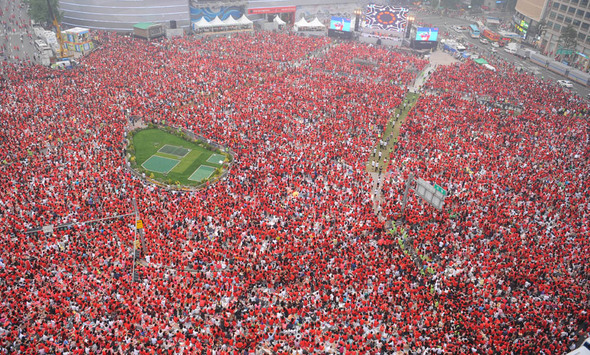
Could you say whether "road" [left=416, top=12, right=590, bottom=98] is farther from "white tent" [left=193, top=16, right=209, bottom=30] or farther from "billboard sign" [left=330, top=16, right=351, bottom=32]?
"white tent" [left=193, top=16, right=209, bottom=30]

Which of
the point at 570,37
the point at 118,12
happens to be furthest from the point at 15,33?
the point at 570,37

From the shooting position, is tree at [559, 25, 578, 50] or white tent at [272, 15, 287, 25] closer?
tree at [559, 25, 578, 50]

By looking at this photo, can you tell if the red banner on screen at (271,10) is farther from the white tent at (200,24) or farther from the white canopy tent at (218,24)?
the white tent at (200,24)

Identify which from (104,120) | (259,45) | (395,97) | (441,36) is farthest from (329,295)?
(441,36)

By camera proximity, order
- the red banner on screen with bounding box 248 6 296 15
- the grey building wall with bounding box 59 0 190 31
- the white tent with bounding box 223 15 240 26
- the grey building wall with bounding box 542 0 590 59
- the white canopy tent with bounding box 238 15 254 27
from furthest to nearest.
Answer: the red banner on screen with bounding box 248 6 296 15
the white canopy tent with bounding box 238 15 254 27
the white tent with bounding box 223 15 240 26
the grey building wall with bounding box 59 0 190 31
the grey building wall with bounding box 542 0 590 59

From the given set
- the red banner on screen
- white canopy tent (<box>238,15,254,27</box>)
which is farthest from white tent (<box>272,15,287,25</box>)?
white canopy tent (<box>238,15,254,27</box>)

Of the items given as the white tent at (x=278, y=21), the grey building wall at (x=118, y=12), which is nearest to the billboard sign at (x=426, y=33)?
the white tent at (x=278, y=21)

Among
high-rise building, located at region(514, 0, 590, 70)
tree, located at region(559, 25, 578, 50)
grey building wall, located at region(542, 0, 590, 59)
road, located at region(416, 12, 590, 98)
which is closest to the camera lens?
road, located at region(416, 12, 590, 98)

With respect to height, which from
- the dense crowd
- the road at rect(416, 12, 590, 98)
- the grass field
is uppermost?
the road at rect(416, 12, 590, 98)
